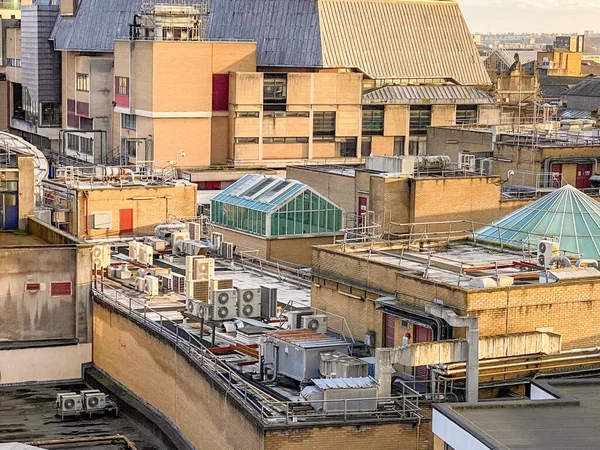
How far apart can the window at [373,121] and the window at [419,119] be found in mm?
2666

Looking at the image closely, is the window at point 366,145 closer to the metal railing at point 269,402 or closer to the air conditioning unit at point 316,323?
the metal railing at point 269,402

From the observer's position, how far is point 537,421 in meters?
33.0

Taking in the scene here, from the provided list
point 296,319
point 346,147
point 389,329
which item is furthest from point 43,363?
point 346,147

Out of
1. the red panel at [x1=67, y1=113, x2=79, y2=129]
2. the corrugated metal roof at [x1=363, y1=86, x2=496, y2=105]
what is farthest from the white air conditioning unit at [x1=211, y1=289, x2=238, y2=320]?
the red panel at [x1=67, y1=113, x2=79, y2=129]

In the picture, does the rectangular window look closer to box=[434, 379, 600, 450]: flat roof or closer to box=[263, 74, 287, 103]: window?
box=[434, 379, 600, 450]: flat roof

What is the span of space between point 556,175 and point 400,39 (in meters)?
39.0

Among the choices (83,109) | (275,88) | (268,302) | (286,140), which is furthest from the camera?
(83,109)

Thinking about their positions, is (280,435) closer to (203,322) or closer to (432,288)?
(432,288)

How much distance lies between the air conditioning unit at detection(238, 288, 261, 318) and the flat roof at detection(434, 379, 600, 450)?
1536cm

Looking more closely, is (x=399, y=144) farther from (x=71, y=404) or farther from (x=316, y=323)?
(x=316, y=323)

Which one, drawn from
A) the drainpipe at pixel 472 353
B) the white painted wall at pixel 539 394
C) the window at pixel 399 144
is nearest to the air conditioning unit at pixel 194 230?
the drainpipe at pixel 472 353

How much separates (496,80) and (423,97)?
15483 millimetres

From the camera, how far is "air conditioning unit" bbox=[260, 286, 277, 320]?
49031mm

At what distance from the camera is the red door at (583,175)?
244 feet
